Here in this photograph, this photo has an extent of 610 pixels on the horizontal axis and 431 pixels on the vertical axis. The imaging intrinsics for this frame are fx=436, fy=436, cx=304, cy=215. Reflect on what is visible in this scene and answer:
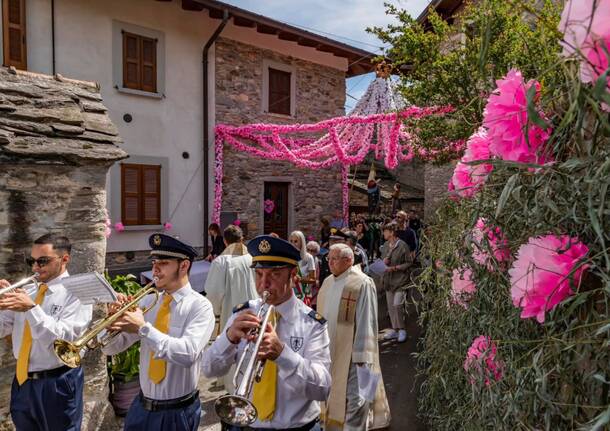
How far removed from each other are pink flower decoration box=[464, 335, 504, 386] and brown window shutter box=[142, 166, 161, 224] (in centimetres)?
1117

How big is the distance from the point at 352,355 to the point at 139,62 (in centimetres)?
Result: 1019

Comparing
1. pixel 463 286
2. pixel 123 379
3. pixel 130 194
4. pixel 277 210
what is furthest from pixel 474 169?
pixel 277 210

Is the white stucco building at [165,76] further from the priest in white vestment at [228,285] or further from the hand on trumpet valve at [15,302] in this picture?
the hand on trumpet valve at [15,302]

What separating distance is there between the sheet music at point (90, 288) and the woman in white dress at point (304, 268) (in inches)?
166

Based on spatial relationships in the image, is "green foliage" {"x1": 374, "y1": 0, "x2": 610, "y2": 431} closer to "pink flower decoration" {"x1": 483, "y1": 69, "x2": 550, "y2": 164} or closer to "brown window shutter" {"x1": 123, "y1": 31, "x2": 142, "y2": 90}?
"pink flower decoration" {"x1": 483, "y1": 69, "x2": 550, "y2": 164}

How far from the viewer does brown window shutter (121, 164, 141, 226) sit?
36.3ft

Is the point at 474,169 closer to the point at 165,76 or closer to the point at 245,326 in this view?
the point at 245,326

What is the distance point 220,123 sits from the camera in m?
12.8

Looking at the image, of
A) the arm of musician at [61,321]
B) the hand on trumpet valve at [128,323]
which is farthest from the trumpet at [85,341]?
the arm of musician at [61,321]

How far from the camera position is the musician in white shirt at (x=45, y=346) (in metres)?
3.07

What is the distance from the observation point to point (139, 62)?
1130 cm

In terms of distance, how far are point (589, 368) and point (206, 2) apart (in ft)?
40.4

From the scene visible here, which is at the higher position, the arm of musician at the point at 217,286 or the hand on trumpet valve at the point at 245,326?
the hand on trumpet valve at the point at 245,326

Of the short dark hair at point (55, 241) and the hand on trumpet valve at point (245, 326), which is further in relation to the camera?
the short dark hair at point (55, 241)
